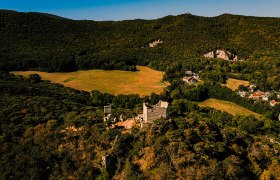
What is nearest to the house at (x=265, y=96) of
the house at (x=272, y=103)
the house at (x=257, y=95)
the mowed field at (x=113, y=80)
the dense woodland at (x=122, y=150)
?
the house at (x=257, y=95)

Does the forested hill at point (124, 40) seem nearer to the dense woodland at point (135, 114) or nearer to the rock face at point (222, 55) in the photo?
the dense woodland at point (135, 114)

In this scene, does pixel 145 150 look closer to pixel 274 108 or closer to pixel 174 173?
pixel 174 173

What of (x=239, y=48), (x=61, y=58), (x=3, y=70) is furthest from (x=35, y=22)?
(x=239, y=48)

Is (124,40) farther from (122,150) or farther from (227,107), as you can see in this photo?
(122,150)

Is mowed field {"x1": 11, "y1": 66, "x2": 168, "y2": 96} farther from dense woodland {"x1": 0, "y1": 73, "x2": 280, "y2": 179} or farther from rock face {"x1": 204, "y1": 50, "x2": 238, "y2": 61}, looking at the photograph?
dense woodland {"x1": 0, "y1": 73, "x2": 280, "y2": 179}

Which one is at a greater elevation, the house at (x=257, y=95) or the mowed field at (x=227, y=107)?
the house at (x=257, y=95)

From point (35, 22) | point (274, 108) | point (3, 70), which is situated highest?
point (35, 22)

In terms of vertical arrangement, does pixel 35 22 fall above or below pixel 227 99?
above
